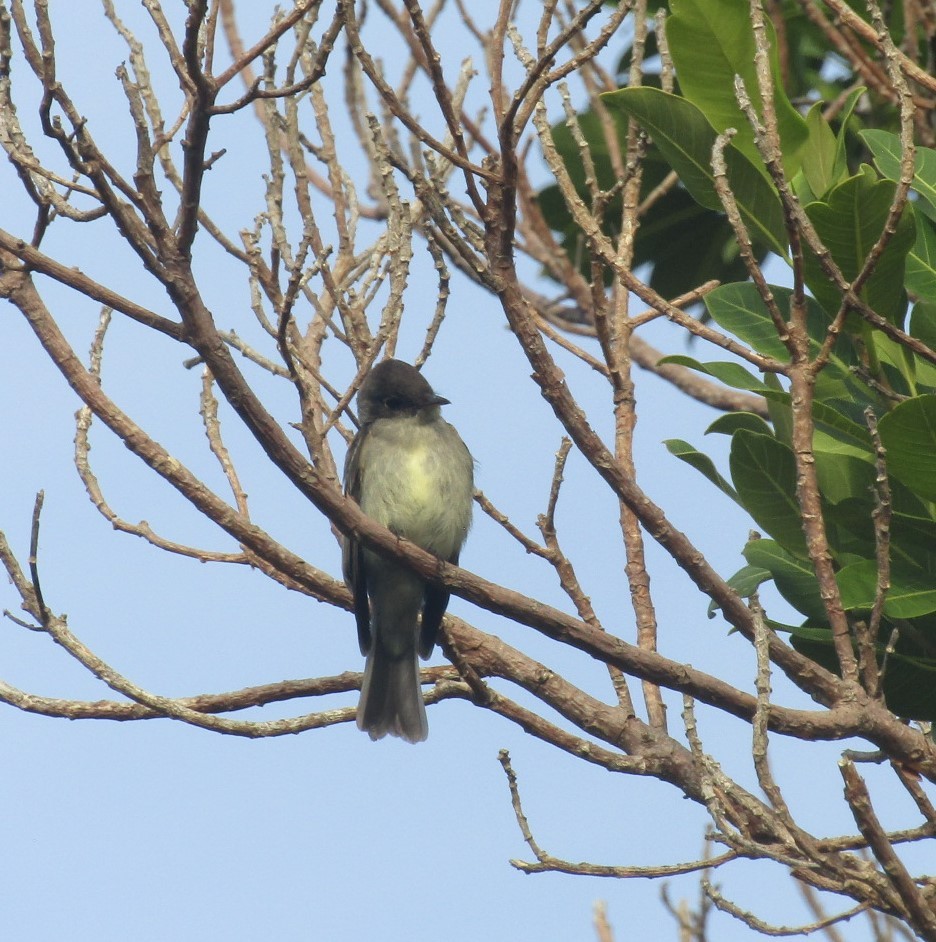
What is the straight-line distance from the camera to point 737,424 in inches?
163

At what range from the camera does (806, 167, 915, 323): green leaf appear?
147 inches

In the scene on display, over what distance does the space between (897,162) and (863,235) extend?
2.29ft

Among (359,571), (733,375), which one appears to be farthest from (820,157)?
(359,571)

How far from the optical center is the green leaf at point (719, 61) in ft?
13.5

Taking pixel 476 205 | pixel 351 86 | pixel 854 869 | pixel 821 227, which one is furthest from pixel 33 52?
pixel 351 86

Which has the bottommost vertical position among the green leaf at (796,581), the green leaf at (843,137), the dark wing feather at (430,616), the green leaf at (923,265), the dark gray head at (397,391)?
the green leaf at (796,581)

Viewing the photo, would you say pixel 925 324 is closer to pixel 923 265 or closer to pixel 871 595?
pixel 923 265

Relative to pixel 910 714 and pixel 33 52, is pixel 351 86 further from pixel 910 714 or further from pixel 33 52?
pixel 910 714

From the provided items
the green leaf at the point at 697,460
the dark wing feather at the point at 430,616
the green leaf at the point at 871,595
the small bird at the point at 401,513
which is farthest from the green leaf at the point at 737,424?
the small bird at the point at 401,513

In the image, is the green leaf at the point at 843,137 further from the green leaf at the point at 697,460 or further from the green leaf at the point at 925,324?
the green leaf at the point at 697,460

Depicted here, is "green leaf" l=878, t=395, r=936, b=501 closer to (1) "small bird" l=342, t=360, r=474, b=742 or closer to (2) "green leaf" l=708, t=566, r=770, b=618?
(2) "green leaf" l=708, t=566, r=770, b=618

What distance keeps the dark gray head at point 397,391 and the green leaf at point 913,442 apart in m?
2.80

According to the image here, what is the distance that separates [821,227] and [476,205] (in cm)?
105

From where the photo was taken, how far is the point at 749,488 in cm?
400
